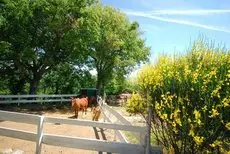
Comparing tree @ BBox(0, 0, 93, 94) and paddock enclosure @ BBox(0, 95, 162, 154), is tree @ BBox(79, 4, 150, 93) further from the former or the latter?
paddock enclosure @ BBox(0, 95, 162, 154)

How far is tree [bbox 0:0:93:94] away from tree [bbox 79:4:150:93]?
7950mm

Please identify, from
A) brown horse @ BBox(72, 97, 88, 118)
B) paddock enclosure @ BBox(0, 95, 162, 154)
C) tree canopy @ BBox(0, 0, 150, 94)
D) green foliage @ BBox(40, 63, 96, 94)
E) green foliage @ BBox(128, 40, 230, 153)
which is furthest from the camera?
green foliage @ BBox(40, 63, 96, 94)

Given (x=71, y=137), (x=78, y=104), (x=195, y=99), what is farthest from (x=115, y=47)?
(x=195, y=99)

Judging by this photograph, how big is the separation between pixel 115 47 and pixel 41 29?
11869mm

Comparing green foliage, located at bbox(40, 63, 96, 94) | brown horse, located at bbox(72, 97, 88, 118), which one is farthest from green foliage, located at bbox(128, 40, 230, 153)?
green foliage, located at bbox(40, 63, 96, 94)

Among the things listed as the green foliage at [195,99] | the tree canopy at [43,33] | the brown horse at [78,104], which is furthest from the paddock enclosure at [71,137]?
the tree canopy at [43,33]

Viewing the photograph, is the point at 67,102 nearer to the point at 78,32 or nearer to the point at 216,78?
the point at 78,32

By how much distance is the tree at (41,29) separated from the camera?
27453 millimetres

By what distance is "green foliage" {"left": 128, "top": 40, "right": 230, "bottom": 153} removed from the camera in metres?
5.86

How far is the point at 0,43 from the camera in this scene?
2594 cm

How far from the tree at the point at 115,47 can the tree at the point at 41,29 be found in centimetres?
795

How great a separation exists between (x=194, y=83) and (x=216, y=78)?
0.39 meters

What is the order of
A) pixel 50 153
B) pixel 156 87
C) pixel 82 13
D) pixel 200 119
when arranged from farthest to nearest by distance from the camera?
pixel 82 13 < pixel 50 153 < pixel 156 87 < pixel 200 119

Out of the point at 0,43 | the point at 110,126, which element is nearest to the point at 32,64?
the point at 0,43
